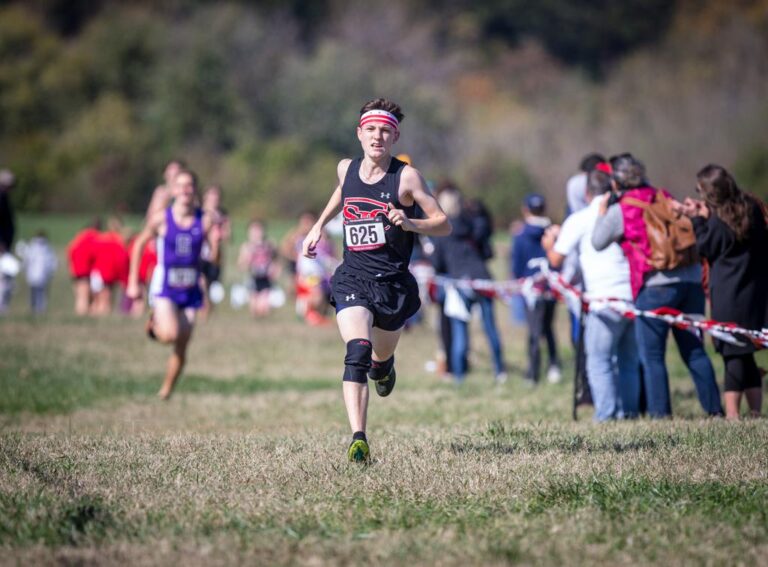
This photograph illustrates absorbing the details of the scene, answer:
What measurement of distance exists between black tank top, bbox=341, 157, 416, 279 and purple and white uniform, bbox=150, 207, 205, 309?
487 cm

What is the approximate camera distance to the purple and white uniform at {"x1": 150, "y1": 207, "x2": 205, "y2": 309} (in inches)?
490

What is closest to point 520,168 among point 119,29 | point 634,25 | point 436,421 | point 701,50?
point 701,50

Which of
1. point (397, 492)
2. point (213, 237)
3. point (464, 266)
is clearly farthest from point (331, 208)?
point (464, 266)

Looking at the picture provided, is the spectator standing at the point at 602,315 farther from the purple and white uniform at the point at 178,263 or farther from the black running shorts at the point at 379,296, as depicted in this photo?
the purple and white uniform at the point at 178,263

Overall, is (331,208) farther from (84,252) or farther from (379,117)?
(84,252)

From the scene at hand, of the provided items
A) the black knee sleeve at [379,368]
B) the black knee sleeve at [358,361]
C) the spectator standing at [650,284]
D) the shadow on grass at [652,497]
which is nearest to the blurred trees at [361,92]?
the spectator standing at [650,284]

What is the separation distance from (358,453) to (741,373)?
13.2 ft

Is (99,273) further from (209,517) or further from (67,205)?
(67,205)

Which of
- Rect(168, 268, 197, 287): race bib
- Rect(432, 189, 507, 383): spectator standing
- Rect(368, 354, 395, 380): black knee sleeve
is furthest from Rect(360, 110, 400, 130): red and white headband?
Rect(432, 189, 507, 383): spectator standing

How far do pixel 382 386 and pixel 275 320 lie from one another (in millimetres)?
18799

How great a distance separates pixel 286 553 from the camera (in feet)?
17.3

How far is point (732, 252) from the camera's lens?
948cm

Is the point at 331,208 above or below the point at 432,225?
above

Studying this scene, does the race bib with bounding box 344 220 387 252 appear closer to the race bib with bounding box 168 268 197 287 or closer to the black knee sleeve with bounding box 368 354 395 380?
the black knee sleeve with bounding box 368 354 395 380
